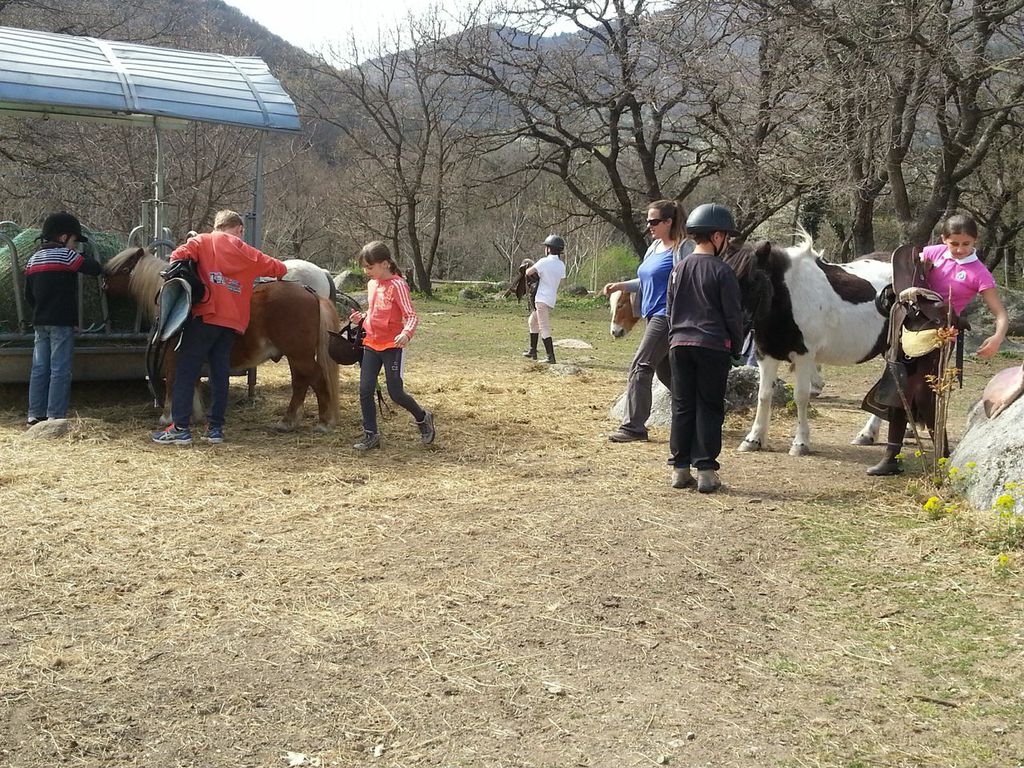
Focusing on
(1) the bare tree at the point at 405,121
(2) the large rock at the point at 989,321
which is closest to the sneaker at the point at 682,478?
(2) the large rock at the point at 989,321

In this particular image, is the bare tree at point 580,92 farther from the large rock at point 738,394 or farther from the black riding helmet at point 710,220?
the black riding helmet at point 710,220

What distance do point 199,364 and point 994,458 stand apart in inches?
220

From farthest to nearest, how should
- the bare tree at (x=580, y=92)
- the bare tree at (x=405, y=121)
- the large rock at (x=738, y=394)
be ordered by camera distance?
the bare tree at (x=405, y=121)
the bare tree at (x=580, y=92)
the large rock at (x=738, y=394)

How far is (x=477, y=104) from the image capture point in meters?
27.0

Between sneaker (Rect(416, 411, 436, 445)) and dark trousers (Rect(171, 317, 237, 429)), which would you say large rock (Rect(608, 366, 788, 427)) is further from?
dark trousers (Rect(171, 317, 237, 429))

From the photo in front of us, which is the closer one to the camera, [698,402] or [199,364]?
[698,402]

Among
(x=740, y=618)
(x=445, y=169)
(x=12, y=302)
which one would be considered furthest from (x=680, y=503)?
(x=445, y=169)

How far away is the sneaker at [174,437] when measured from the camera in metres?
7.20

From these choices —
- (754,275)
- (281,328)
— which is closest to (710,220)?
(754,275)

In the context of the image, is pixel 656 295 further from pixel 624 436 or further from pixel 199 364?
→ pixel 199 364

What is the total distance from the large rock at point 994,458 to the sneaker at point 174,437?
5.47 m

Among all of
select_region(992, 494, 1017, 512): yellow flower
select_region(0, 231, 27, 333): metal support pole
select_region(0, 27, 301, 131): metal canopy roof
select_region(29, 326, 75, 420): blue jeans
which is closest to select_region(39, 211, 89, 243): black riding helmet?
select_region(0, 231, 27, 333): metal support pole

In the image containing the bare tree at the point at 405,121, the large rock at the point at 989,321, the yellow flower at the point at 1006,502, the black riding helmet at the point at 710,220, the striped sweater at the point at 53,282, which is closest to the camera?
the yellow flower at the point at 1006,502

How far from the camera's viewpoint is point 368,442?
7.30 meters
